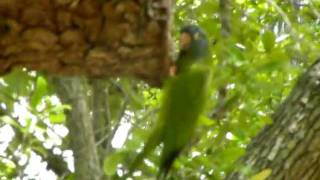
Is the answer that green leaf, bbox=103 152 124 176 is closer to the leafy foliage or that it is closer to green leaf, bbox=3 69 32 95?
the leafy foliage

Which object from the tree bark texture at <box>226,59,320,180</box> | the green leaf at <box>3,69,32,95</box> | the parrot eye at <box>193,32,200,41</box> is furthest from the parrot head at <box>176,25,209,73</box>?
the tree bark texture at <box>226,59,320,180</box>

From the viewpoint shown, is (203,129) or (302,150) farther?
(302,150)

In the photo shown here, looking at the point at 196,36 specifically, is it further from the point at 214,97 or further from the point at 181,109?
the point at 214,97

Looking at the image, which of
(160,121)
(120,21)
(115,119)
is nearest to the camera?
(160,121)

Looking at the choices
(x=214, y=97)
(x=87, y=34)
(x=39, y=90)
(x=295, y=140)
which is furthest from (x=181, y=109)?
(x=295, y=140)

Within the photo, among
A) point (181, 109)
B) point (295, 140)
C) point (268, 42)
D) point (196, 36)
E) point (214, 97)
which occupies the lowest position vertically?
point (181, 109)

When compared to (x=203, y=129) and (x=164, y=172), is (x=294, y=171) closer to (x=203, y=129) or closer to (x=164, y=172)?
(x=203, y=129)

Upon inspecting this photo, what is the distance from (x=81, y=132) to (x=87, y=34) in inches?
38.6

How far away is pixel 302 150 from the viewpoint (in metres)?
1.42

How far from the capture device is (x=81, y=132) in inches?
61.1

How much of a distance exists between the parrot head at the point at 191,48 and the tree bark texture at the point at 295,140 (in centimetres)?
88

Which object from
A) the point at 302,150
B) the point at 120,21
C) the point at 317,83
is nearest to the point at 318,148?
the point at 302,150

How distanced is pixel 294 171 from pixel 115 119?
1.53 feet

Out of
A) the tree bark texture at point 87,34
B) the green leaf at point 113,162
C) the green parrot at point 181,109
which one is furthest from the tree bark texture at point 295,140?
the green parrot at point 181,109
